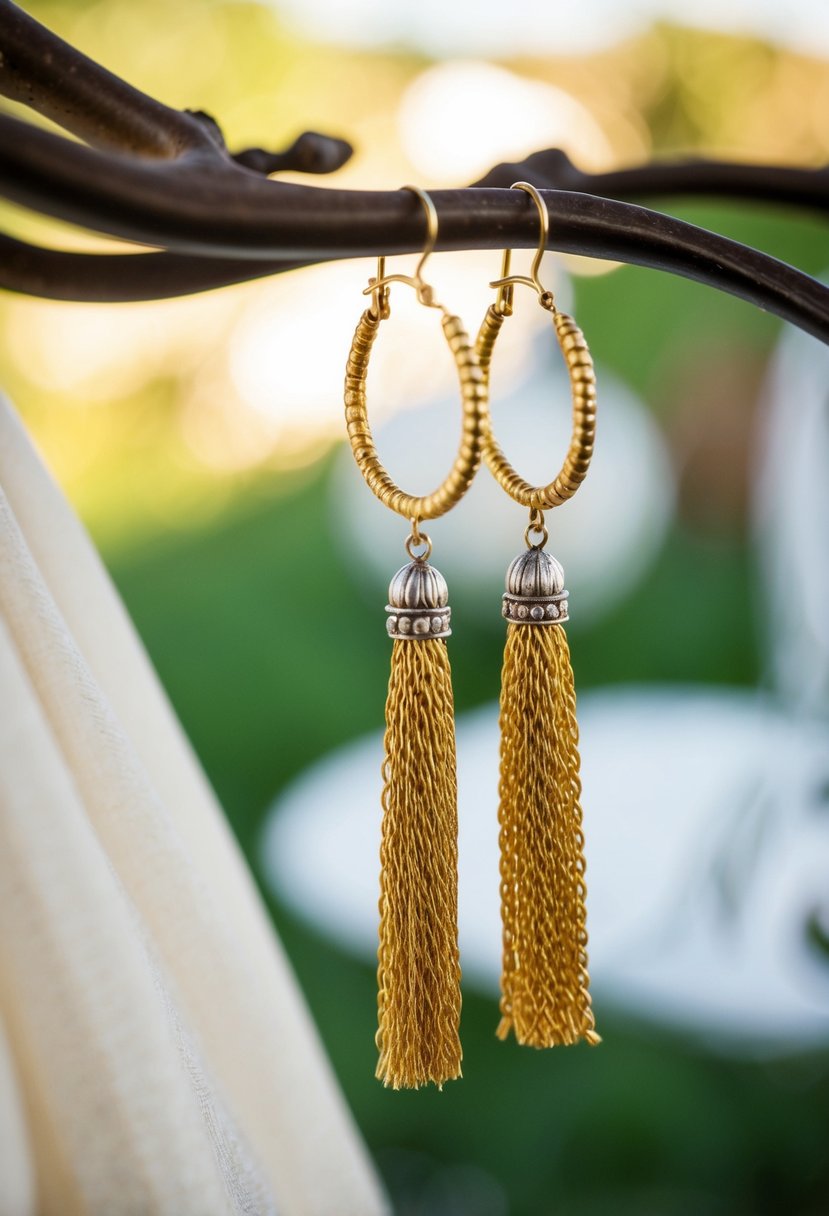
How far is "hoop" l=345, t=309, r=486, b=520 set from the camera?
31cm

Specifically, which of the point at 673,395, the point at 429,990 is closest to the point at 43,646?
the point at 429,990

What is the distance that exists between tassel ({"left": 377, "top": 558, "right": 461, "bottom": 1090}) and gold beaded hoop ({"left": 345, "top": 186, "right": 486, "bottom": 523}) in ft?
0.12

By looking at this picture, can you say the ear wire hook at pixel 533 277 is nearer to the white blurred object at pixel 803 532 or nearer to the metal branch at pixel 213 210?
the metal branch at pixel 213 210

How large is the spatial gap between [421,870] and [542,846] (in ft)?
0.17

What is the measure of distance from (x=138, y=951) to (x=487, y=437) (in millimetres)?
187

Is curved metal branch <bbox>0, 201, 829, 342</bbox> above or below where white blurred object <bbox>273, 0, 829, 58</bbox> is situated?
below

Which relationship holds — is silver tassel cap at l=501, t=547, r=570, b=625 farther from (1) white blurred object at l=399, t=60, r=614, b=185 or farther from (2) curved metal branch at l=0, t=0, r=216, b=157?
(1) white blurred object at l=399, t=60, r=614, b=185

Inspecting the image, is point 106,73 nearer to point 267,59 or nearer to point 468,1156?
point 468,1156

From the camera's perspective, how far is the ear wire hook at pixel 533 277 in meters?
0.30

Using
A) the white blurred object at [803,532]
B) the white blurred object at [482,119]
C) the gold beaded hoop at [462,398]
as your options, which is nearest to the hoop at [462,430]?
the gold beaded hoop at [462,398]

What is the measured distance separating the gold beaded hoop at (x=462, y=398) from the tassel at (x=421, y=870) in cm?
4

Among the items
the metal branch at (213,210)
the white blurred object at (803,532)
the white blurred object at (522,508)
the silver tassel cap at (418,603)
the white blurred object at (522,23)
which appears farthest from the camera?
the white blurred object at (522,23)

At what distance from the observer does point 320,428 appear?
75.7 inches

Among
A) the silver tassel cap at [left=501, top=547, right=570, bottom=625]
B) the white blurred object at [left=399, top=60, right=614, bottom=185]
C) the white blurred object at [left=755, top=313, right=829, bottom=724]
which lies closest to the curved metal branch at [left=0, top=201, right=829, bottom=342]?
the silver tassel cap at [left=501, top=547, right=570, bottom=625]
